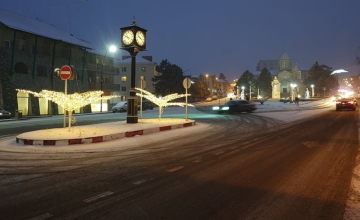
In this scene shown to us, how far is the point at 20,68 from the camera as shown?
35.4 meters

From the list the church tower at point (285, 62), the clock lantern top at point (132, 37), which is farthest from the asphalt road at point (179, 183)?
the church tower at point (285, 62)

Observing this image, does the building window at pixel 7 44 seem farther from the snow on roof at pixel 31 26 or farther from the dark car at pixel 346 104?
the dark car at pixel 346 104

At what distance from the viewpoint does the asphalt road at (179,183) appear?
4.57m

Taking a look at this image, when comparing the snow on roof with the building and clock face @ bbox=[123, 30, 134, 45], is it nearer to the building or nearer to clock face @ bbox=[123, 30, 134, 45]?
the building

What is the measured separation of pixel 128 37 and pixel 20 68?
24.1 meters

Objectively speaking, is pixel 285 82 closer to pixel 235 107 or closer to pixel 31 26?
pixel 235 107

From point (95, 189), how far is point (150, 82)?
242ft

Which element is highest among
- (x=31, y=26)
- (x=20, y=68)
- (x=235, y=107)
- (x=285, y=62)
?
(x=285, y=62)

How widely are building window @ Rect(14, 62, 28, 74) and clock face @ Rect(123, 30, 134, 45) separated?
23517 mm

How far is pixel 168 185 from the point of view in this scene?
585 centimetres

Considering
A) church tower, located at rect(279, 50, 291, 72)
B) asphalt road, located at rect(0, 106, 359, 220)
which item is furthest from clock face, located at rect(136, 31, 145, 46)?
church tower, located at rect(279, 50, 291, 72)

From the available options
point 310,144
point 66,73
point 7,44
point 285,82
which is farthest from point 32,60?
point 285,82

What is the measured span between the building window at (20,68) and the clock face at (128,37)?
23517mm

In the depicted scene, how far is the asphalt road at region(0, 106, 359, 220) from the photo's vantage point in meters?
4.57
